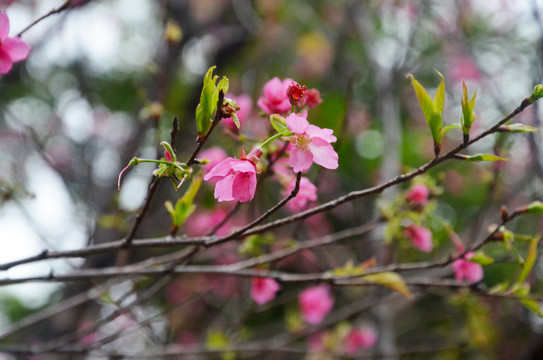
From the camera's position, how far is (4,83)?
2.70 metres

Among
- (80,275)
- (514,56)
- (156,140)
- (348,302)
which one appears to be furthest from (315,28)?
(80,275)

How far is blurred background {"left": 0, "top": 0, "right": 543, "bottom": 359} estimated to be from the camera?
2.20m

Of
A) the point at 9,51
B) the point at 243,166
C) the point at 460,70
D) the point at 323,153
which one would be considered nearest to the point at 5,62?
the point at 9,51

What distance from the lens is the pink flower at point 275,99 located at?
92 centimetres

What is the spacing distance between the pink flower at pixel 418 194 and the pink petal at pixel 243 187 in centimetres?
63

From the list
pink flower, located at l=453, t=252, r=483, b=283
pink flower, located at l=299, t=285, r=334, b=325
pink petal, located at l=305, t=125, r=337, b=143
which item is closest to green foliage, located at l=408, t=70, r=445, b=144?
pink petal, located at l=305, t=125, r=337, b=143

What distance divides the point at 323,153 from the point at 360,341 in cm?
171

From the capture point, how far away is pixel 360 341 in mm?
2215

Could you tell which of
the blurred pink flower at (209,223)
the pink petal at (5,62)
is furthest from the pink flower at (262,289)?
the pink petal at (5,62)

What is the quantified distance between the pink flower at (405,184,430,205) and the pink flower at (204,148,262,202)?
2.04 feet

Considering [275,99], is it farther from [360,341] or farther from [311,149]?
[360,341]

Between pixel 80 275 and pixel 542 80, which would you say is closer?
pixel 80 275

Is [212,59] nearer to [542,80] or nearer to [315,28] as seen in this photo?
[315,28]

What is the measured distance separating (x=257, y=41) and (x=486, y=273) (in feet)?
7.39
